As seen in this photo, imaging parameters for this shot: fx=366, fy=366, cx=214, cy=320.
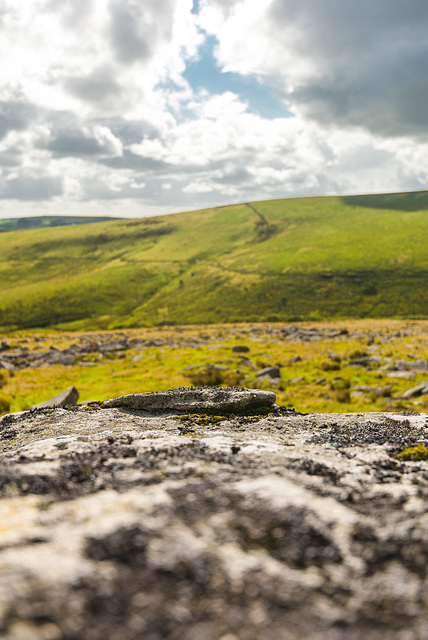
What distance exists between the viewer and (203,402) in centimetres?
757

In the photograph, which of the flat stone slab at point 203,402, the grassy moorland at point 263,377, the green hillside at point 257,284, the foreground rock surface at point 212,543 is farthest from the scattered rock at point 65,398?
the green hillside at point 257,284

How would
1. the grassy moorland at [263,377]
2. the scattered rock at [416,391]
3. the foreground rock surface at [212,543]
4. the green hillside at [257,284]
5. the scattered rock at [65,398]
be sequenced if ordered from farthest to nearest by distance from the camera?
the green hillside at [257,284]
the grassy moorland at [263,377]
the scattered rock at [416,391]
the scattered rock at [65,398]
the foreground rock surface at [212,543]

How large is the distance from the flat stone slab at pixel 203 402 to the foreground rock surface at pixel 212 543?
9.71ft

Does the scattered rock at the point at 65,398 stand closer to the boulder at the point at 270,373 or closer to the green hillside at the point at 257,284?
the boulder at the point at 270,373

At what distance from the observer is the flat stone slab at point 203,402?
7.39 m

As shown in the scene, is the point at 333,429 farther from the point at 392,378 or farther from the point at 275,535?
the point at 392,378

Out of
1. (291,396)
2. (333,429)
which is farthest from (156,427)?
(291,396)

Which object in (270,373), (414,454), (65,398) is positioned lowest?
(270,373)

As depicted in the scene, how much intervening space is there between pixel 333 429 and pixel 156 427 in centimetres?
281

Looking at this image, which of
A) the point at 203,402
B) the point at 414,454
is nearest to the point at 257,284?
the point at 203,402

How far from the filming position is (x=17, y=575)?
7.71 ft

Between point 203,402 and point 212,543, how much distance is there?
490 cm

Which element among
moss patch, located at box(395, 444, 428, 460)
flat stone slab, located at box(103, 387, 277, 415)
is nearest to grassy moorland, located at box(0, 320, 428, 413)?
flat stone slab, located at box(103, 387, 277, 415)

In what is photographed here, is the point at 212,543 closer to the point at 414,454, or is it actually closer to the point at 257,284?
the point at 414,454
